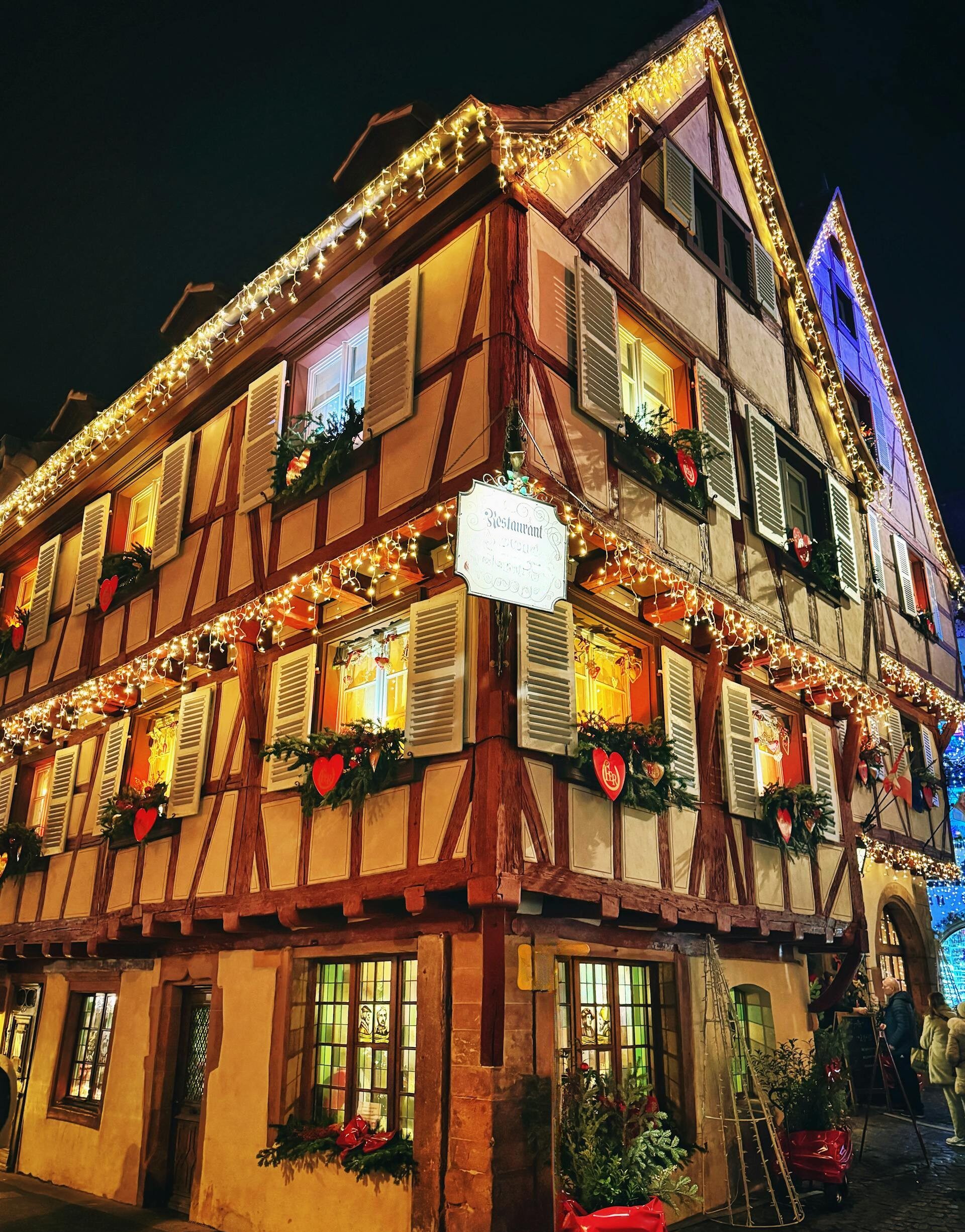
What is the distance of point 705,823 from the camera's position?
8.93 metres

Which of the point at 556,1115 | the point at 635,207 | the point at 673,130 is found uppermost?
the point at 673,130

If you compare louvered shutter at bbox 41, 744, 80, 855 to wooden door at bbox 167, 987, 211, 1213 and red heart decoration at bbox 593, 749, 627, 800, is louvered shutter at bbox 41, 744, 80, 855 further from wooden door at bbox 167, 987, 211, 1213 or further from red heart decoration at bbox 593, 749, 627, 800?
red heart decoration at bbox 593, 749, 627, 800

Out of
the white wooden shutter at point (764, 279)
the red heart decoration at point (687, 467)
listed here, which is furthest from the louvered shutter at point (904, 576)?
the red heart decoration at point (687, 467)

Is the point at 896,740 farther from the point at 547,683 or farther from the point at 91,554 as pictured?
the point at 91,554

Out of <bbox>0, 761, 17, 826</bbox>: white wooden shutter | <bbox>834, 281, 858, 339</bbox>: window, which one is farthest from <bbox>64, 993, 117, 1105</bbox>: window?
<bbox>834, 281, 858, 339</bbox>: window

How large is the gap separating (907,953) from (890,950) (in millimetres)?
583

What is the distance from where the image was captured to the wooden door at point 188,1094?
9.57 m

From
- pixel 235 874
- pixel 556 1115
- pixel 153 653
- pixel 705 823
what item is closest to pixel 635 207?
pixel 705 823

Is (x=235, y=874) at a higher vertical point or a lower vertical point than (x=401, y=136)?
lower

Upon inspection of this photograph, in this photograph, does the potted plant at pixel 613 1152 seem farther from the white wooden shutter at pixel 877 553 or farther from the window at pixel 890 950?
the white wooden shutter at pixel 877 553

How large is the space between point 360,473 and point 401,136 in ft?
12.5

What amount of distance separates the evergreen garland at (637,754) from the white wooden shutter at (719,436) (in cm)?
284

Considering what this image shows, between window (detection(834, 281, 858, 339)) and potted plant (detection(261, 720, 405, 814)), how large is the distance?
12.5 meters

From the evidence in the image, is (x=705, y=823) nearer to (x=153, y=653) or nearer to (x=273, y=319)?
(x=153, y=653)
